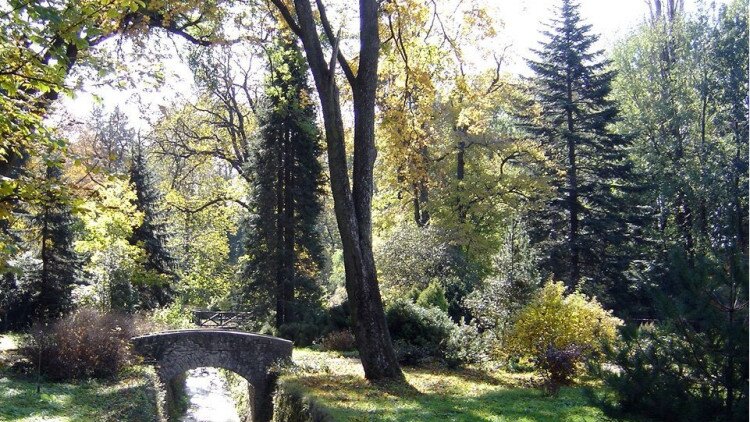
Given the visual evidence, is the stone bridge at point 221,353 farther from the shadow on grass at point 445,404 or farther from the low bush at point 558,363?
the low bush at point 558,363

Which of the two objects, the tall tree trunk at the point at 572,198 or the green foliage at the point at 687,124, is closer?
the green foliage at the point at 687,124

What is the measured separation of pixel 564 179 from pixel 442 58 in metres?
16.0

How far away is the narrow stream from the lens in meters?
19.7

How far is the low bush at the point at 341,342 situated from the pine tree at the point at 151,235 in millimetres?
9960

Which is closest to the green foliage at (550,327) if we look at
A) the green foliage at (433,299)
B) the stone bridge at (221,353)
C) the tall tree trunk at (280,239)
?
the green foliage at (433,299)

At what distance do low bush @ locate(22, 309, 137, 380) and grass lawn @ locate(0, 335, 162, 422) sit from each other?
42 centimetres

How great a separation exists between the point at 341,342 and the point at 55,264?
424 inches

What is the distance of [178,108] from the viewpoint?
3297 centimetres

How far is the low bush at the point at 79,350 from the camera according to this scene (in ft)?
44.9

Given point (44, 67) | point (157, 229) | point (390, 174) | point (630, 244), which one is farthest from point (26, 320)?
point (630, 244)

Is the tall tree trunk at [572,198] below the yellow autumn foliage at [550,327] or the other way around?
the other way around

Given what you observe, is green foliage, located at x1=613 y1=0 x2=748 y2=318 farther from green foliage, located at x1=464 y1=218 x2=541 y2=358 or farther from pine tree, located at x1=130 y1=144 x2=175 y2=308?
pine tree, located at x1=130 y1=144 x2=175 y2=308

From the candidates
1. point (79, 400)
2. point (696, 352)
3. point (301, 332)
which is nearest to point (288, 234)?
point (301, 332)

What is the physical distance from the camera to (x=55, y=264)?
22.3 meters
